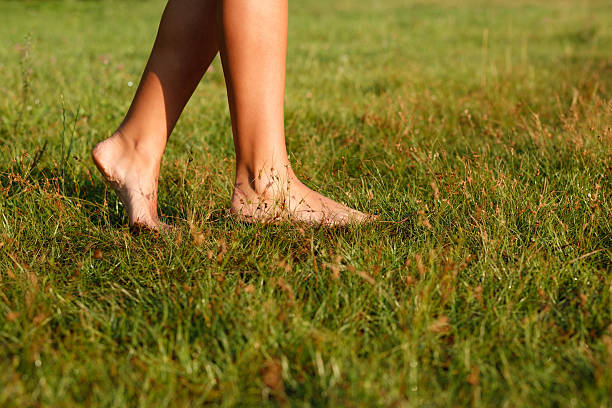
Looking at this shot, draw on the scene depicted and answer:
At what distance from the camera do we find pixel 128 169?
2000mm

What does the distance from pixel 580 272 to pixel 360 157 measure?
4.00ft

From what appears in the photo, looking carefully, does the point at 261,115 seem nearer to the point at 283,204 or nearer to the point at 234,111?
the point at 234,111

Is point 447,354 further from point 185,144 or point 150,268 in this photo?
point 185,144

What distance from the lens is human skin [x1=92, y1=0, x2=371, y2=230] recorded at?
1775 mm

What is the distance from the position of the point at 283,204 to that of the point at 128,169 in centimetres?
62

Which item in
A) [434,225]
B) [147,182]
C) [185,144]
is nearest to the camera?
[434,225]

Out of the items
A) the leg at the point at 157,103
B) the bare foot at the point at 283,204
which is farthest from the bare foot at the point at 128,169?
the bare foot at the point at 283,204

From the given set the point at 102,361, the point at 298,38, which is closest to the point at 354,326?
the point at 102,361

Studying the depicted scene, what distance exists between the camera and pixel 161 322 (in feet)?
4.20

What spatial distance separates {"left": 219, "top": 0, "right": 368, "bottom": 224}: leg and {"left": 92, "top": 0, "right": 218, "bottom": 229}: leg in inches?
7.4

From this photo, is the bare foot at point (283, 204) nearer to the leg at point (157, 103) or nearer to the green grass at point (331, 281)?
the green grass at point (331, 281)

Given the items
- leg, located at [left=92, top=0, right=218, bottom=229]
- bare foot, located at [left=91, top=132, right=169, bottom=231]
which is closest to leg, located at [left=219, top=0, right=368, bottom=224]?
leg, located at [left=92, top=0, right=218, bottom=229]

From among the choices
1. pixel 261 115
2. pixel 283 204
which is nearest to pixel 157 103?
pixel 261 115

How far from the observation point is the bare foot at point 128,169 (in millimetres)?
1959
